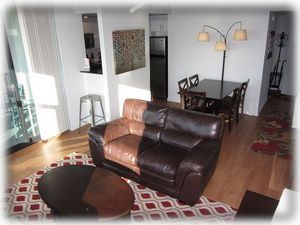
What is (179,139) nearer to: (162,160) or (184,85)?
(162,160)

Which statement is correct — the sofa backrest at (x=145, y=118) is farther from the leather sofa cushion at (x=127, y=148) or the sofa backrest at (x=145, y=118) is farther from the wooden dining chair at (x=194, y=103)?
the wooden dining chair at (x=194, y=103)

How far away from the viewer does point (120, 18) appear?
408cm

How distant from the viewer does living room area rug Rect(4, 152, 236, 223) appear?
246 centimetres

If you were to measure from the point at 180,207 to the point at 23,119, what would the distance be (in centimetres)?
285

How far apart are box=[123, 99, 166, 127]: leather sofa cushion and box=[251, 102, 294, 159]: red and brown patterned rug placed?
5.46 feet

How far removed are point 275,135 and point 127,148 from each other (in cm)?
282

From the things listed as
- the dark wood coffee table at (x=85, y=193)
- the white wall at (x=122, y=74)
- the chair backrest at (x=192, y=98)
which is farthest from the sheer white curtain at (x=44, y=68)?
the chair backrest at (x=192, y=98)

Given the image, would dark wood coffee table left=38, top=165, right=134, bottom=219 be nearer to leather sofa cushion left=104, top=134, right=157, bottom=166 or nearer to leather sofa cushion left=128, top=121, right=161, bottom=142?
leather sofa cushion left=104, top=134, right=157, bottom=166

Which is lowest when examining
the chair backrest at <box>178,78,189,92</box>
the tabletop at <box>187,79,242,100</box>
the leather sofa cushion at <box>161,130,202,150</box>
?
the leather sofa cushion at <box>161,130,202,150</box>

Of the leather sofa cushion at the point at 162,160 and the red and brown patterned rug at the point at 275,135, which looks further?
the red and brown patterned rug at the point at 275,135

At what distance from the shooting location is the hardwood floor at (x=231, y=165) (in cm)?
288

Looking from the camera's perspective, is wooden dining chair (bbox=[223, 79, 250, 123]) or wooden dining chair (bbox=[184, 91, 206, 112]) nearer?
wooden dining chair (bbox=[184, 91, 206, 112])

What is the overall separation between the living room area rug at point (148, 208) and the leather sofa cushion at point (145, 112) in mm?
878

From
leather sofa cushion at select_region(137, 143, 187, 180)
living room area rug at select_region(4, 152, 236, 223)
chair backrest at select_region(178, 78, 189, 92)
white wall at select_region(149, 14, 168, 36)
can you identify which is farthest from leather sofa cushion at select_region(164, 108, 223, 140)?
white wall at select_region(149, 14, 168, 36)
